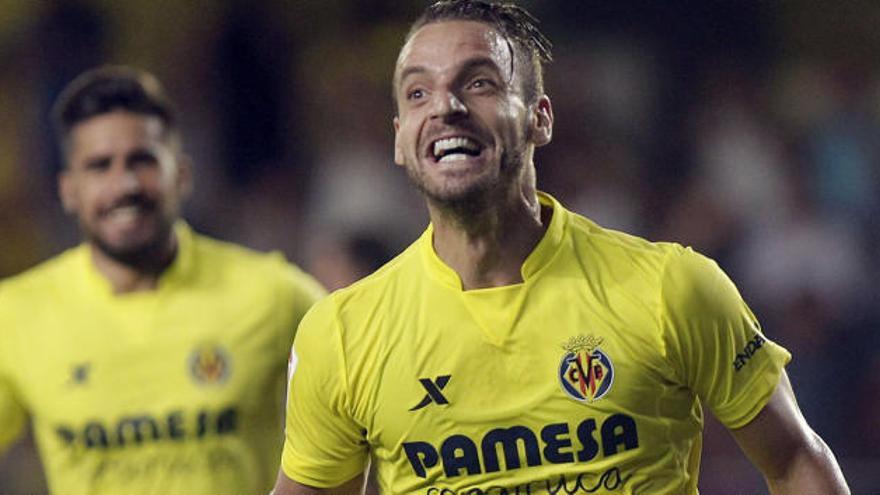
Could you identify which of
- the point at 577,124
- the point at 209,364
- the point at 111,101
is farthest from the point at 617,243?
the point at 577,124

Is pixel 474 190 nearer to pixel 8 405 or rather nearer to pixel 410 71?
pixel 410 71

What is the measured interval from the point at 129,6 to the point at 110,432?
444 cm

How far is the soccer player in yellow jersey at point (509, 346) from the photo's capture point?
3359 mm

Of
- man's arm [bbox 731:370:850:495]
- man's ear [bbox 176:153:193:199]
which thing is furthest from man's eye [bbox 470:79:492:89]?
man's ear [bbox 176:153:193:199]

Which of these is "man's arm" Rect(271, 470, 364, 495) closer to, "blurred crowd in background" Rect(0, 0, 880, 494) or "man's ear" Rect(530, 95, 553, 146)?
"man's ear" Rect(530, 95, 553, 146)

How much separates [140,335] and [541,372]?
2220 millimetres

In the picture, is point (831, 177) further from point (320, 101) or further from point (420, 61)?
point (420, 61)

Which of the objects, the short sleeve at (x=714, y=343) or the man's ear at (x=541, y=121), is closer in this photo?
the short sleeve at (x=714, y=343)

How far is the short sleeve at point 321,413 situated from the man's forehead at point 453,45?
579mm

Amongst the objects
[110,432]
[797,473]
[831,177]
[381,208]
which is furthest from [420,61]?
[831,177]

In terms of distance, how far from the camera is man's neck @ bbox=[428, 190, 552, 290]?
3.52 metres

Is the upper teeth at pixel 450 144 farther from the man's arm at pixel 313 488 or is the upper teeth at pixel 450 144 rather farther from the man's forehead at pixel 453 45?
the man's arm at pixel 313 488

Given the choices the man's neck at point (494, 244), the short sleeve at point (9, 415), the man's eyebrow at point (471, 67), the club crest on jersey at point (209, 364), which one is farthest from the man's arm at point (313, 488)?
the short sleeve at point (9, 415)

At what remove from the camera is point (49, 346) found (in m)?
5.26
